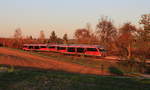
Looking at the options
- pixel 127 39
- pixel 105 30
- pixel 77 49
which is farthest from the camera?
pixel 105 30

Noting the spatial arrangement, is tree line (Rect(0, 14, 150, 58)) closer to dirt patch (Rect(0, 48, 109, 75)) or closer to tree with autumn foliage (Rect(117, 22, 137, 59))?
tree with autumn foliage (Rect(117, 22, 137, 59))

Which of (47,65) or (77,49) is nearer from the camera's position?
(47,65)

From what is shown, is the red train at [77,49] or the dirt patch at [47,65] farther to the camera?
the red train at [77,49]

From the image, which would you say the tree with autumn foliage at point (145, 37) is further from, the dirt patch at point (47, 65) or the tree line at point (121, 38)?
the dirt patch at point (47, 65)

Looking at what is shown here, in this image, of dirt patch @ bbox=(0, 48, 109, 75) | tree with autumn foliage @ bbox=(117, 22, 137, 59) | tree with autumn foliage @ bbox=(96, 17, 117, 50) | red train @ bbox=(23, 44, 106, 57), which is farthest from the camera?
tree with autumn foliage @ bbox=(96, 17, 117, 50)

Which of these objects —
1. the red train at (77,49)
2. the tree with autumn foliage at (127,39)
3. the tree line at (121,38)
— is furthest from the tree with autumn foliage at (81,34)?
the red train at (77,49)

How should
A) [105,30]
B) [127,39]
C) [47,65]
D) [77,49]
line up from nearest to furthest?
1. [47,65]
2. [77,49]
3. [127,39]
4. [105,30]

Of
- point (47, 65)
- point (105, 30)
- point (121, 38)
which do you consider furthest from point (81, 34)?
point (47, 65)

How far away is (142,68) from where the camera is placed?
91.1 feet

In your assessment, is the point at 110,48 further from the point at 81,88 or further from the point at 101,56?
the point at 81,88

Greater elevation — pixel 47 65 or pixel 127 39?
pixel 127 39

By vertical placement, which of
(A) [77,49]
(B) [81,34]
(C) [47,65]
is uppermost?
(B) [81,34]

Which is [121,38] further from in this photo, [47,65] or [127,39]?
[47,65]

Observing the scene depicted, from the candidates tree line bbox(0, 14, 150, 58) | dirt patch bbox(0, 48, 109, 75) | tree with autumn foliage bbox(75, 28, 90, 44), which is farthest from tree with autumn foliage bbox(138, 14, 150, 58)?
tree with autumn foliage bbox(75, 28, 90, 44)
